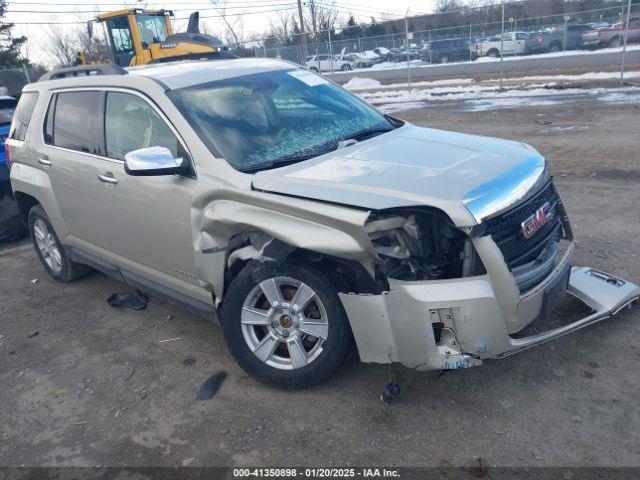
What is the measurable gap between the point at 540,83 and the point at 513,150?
16.3 metres

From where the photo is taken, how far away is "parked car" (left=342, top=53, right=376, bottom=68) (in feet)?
103

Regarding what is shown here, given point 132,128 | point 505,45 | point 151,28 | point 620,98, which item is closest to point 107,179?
point 132,128

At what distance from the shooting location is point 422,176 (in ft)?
10.0

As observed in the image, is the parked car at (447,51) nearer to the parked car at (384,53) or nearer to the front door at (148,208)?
the parked car at (384,53)

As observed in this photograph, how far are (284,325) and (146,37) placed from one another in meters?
15.7

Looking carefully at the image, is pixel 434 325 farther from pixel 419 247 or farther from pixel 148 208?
pixel 148 208

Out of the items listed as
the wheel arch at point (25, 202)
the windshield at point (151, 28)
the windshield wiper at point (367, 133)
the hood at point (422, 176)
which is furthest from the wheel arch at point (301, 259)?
the windshield at point (151, 28)

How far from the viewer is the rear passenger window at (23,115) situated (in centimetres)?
519

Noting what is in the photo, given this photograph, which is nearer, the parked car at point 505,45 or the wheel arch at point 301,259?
the wheel arch at point 301,259

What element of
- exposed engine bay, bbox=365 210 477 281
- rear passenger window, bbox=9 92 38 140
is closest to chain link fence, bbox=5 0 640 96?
rear passenger window, bbox=9 92 38 140

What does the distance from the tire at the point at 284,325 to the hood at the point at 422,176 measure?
472 mm

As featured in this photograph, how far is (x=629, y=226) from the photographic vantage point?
5301 millimetres

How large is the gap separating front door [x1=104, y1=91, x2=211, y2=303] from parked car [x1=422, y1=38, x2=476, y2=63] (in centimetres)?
2744

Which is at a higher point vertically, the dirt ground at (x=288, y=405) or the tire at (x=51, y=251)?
the tire at (x=51, y=251)
